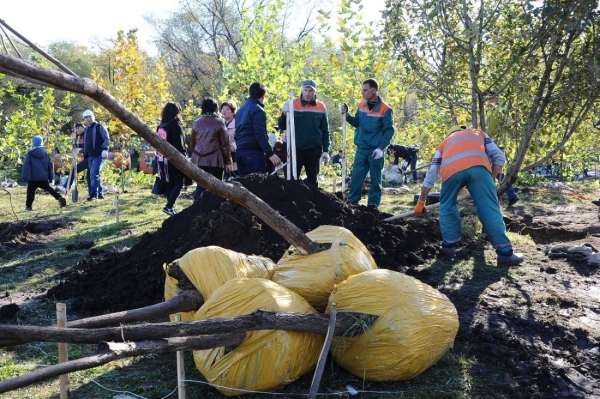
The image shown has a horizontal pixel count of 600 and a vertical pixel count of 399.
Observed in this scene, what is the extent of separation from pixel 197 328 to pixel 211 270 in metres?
0.90

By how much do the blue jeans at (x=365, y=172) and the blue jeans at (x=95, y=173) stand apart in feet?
20.3

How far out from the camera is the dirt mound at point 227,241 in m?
4.79

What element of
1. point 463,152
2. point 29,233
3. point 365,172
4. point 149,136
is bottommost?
point 29,233

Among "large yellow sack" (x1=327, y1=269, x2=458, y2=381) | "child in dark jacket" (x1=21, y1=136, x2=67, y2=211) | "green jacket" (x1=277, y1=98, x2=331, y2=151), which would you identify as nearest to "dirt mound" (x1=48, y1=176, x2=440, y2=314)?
"green jacket" (x1=277, y1=98, x2=331, y2=151)

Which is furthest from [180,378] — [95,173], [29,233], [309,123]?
[95,173]

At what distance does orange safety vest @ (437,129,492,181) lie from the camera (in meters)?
5.43

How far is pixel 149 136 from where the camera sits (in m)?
2.70

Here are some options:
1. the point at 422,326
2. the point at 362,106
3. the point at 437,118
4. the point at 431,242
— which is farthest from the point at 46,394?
the point at 437,118

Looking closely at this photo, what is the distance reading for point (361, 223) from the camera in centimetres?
603

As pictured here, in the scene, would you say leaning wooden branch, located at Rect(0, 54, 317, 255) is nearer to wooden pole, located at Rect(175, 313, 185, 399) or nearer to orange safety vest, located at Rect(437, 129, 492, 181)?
wooden pole, located at Rect(175, 313, 185, 399)

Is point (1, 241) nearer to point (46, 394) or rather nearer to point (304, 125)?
point (304, 125)

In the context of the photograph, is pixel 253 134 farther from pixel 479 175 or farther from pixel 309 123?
pixel 479 175

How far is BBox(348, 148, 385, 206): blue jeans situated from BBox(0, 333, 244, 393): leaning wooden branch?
220 inches

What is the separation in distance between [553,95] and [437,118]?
6456 mm
